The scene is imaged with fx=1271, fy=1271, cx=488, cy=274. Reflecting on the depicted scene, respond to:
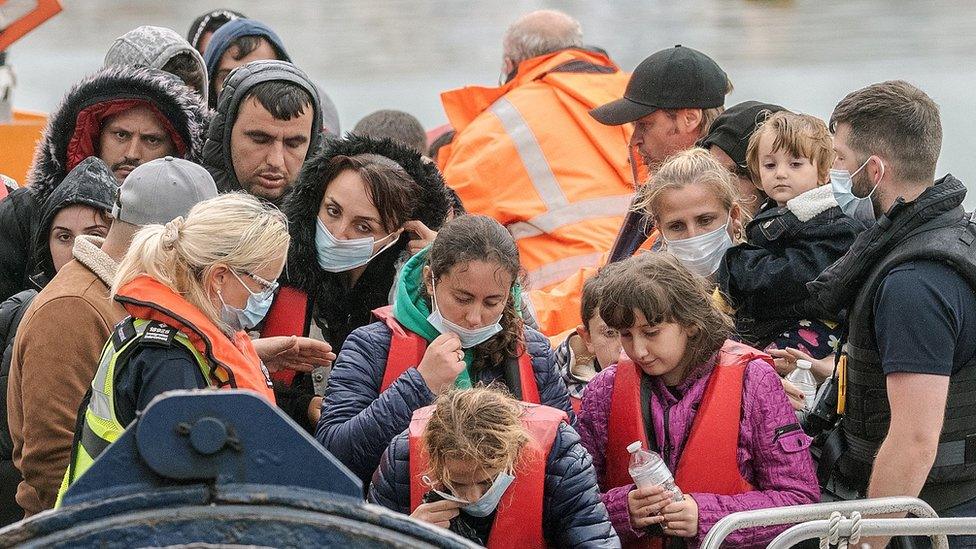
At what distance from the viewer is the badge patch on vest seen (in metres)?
2.52

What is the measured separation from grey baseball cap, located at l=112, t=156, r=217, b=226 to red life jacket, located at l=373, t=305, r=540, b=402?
581 mm

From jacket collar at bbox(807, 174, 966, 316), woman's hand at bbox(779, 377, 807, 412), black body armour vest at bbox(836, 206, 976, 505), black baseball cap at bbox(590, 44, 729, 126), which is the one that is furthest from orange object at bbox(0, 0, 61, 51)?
black body armour vest at bbox(836, 206, 976, 505)

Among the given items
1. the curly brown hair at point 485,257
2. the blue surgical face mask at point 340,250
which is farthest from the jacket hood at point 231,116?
the curly brown hair at point 485,257

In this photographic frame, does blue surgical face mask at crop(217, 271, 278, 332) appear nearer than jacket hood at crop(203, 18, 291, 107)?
Yes

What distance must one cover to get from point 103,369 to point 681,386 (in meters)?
1.33

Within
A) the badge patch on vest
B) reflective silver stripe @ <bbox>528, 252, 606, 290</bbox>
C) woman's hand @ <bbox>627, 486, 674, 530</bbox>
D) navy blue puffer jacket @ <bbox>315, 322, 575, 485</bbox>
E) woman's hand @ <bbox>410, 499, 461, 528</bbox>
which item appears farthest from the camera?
reflective silver stripe @ <bbox>528, 252, 606, 290</bbox>

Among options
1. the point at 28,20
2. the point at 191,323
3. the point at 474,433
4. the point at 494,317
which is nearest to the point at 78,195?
the point at 191,323

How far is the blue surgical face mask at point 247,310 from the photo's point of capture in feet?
8.87

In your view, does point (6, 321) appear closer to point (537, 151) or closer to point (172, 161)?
point (172, 161)

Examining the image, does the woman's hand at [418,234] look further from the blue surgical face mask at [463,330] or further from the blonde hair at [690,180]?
the blonde hair at [690,180]

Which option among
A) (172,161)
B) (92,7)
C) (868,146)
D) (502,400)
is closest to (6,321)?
(172,161)

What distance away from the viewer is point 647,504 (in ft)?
9.40

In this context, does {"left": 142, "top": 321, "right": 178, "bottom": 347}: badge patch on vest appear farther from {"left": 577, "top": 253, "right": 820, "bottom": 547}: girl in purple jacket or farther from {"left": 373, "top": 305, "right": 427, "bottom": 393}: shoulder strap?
{"left": 577, "top": 253, "right": 820, "bottom": 547}: girl in purple jacket

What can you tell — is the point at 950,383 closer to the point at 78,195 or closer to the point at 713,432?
the point at 713,432
